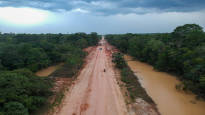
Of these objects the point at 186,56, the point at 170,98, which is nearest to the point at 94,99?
the point at 170,98

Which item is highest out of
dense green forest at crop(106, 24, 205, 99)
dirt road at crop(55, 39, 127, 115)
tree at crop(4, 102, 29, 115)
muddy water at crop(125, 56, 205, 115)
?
dense green forest at crop(106, 24, 205, 99)

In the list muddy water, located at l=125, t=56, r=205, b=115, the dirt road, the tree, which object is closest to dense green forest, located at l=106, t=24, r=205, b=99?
muddy water, located at l=125, t=56, r=205, b=115

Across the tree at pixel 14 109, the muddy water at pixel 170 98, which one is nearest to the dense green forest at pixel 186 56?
the muddy water at pixel 170 98

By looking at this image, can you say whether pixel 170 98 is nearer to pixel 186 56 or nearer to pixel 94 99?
pixel 186 56

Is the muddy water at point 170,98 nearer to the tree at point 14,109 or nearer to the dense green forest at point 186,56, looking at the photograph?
the dense green forest at point 186,56

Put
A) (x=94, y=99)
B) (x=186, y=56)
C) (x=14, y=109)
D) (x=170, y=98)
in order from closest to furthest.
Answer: (x=14, y=109) → (x=94, y=99) → (x=170, y=98) → (x=186, y=56)

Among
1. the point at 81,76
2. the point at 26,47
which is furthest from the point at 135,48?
the point at 26,47

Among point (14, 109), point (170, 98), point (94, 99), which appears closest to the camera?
point (14, 109)

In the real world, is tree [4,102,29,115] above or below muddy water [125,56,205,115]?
above

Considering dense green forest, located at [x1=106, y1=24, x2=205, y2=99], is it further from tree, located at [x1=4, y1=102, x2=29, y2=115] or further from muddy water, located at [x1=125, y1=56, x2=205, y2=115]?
tree, located at [x1=4, y1=102, x2=29, y2=115]
